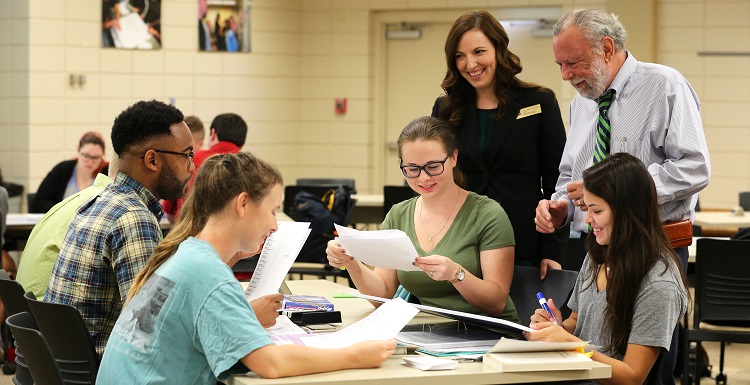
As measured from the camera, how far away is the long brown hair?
2.21 metres

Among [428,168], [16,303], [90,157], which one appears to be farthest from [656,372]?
[90,157]

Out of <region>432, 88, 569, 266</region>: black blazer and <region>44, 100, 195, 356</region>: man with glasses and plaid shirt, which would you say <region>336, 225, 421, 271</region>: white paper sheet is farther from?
<region>432, 88, 569, 266</region>: black blazer

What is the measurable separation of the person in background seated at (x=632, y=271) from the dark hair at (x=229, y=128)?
416cm

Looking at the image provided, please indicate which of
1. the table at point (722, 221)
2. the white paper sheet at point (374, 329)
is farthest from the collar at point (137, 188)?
the table at point (722, 221)

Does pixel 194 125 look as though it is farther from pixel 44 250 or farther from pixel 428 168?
pixel 428 168

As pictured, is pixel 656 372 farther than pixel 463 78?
No

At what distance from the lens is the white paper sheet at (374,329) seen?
233 cm

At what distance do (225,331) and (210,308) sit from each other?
0.20ft

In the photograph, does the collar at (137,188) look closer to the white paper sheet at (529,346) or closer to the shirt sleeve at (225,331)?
the shirt sleeve at (225,331)

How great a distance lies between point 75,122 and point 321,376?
21.9 ft

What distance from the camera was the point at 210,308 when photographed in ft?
6.72

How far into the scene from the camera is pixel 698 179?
290 centimetres

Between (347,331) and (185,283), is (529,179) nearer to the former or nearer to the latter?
(347,331)

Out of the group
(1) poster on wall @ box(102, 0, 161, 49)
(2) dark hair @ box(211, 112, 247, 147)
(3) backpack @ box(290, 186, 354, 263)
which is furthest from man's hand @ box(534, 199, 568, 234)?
(1) poster on wall @ box(102, 0, 161, 49)
